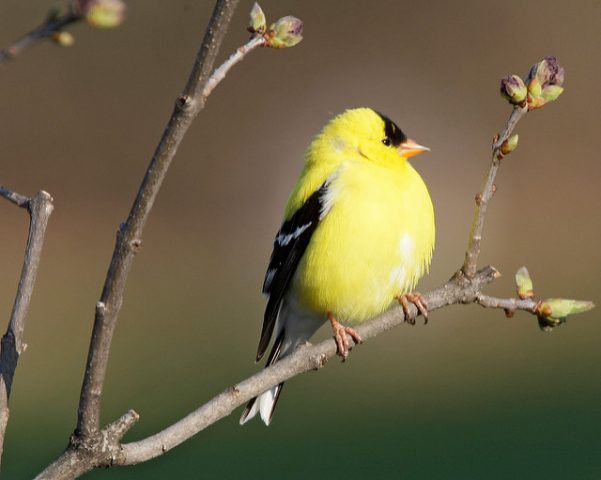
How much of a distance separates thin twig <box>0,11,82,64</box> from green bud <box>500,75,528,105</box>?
34.2 inches

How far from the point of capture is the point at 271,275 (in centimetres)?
301

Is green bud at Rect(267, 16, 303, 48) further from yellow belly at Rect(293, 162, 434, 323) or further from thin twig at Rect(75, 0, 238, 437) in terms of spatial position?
yellow belly at Rect(293, 162, 434, 323)

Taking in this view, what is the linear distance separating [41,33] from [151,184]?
277mm

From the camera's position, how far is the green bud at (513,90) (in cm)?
167

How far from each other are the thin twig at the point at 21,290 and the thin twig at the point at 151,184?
104mm

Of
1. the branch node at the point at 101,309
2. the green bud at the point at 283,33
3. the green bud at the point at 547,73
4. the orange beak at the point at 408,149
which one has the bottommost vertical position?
the branch node at the point at 101,309

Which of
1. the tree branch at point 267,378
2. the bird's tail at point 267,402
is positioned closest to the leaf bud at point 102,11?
the tree branch at point 267,378

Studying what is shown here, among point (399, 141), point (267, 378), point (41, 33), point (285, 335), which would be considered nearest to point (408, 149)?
point (399, 141)

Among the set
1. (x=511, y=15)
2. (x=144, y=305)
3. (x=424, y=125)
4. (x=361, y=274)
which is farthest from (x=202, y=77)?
(x=511, y=15)

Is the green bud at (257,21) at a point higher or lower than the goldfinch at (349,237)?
lower

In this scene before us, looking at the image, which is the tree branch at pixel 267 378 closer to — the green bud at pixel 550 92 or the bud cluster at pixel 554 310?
the bud cluster at pixel 554 310

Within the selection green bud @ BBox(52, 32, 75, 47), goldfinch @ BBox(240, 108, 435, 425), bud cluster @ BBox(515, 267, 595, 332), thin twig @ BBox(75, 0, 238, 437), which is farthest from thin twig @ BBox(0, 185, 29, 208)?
goldfinch @ BBox(240, 108, 435, 425)

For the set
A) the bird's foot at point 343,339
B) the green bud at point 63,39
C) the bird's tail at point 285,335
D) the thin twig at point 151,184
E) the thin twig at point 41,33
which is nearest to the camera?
the thin twig at point 41,33

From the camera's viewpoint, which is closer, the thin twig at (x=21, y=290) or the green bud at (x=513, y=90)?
the thin twig at (x=21, y=290)
